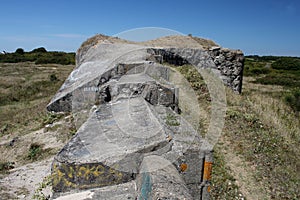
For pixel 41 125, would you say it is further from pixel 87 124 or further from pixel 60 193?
pixel 60 193

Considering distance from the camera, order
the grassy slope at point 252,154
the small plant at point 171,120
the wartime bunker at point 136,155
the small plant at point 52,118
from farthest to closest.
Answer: the small plant at point 52,118 → the small plant at point 171,120 → the grassy slope at point 252,154 → the wartime bunker at point 136,155

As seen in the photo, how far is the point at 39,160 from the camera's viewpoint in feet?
17.8

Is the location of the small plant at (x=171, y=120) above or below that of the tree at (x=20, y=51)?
below

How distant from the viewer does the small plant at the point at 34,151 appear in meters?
5.66

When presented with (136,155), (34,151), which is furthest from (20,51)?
(136,155)

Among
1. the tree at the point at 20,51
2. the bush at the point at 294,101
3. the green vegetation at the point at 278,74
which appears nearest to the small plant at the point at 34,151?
the bush at the point at 294,101

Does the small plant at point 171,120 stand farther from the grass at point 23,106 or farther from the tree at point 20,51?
the tree at point 20,51

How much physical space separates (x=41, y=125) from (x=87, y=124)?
4122mm

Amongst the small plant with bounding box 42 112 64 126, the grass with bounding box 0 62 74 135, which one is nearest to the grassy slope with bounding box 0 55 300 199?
the grass with bounding box 0 62 74 135

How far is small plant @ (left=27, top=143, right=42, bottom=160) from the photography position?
18.6 ft

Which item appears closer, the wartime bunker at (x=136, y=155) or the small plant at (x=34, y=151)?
the wartime bunker at (x=136, y=155)

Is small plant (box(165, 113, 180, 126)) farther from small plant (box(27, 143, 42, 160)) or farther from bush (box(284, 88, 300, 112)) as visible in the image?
bush (box(284, 88, 300, 112))

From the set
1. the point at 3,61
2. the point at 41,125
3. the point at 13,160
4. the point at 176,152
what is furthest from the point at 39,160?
the point at 3,61

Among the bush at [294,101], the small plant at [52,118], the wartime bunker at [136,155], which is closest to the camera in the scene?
the wartime bunker at [136,155]
